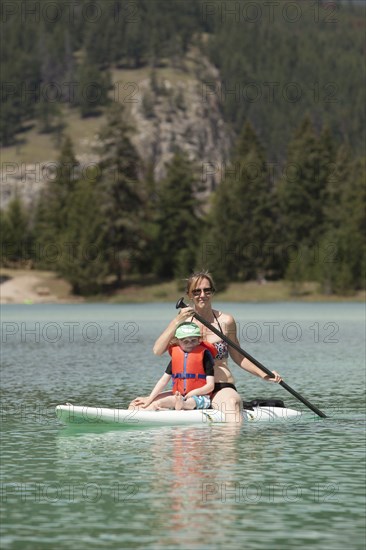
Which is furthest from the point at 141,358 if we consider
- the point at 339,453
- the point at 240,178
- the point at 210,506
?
the point at 240,178

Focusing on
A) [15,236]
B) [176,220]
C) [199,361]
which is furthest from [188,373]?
[15,236]

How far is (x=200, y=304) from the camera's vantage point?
20906 mm

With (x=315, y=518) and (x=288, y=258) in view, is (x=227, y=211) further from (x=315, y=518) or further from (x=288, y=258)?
(x=315, y=518)

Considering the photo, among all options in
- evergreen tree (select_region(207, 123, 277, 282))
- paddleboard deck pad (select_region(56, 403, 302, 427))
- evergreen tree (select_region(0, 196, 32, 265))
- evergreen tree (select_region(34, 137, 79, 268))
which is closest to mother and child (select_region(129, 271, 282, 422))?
paddleboard deck pad (select_region(56, 403, 302, 427))

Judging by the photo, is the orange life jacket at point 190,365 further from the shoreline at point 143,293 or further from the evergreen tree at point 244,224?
the evergreen tree at point 244,224

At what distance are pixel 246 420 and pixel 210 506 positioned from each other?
8040mm

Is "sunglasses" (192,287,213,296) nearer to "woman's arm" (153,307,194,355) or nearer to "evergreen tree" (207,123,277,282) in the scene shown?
"woman's arm" (153,307,194,355)

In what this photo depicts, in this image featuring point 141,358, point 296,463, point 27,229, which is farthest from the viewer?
point 27,229

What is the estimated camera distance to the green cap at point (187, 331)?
69.3ft

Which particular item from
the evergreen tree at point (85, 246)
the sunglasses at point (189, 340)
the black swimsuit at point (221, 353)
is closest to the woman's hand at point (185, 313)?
the sunglasses at point (189, 340)

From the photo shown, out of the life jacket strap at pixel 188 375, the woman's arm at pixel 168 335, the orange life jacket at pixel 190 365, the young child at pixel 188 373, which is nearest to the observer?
the woman's arm at pixel 168 335

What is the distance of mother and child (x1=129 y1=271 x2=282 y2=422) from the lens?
20897mm

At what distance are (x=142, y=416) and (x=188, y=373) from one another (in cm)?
152

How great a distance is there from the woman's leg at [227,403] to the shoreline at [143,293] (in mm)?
100591
